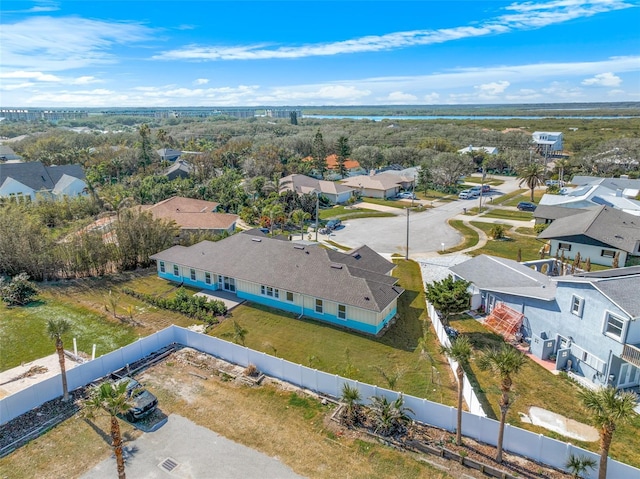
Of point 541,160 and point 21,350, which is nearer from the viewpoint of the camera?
point 21,350

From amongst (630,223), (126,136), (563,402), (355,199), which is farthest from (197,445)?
(126,136)

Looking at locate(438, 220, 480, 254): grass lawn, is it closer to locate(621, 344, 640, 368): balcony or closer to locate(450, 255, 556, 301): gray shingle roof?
locate(450, 255, 556, 301): gray shingle roof

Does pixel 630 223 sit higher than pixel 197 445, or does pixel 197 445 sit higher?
pixel 630 223

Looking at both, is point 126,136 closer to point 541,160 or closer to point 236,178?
point 236,178

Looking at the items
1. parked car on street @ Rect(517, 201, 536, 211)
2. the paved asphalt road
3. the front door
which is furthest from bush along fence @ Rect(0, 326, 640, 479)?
parked car on street @ Rect(517, 201, 536, 211)

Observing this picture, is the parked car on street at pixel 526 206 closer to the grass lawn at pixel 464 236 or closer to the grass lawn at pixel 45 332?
the grass lawn at pixel 464 236
